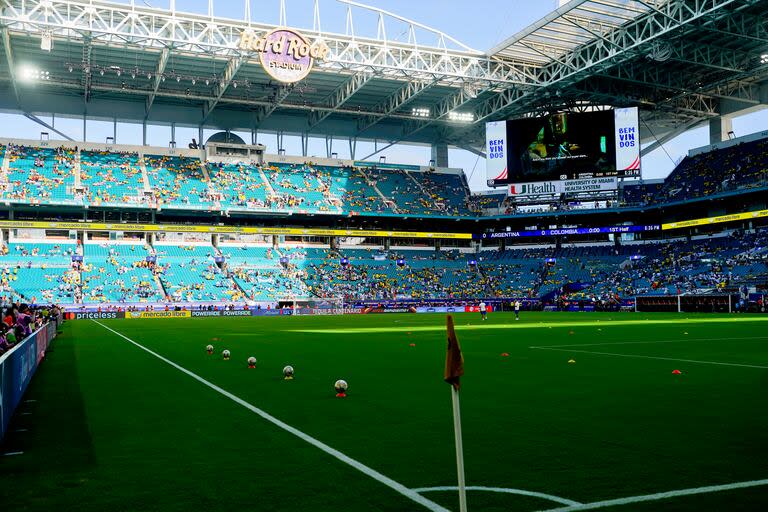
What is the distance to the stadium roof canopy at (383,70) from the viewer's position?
164 ft

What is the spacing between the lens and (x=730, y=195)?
7250cm

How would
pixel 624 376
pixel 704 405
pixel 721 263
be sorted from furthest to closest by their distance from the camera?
pixel 721 263
pixel 624 376
pixel 704 405

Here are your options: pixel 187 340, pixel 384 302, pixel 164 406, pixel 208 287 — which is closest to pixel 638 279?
pixel 384 302

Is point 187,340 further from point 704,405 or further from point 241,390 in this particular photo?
point 704,405

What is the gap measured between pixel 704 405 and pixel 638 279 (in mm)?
68468

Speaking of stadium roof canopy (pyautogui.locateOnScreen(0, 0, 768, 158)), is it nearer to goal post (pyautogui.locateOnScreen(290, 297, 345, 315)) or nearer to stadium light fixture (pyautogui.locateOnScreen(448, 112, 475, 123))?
stadium light fixture (pyautogui.locateOnScreen(448, 112, 475, 123))

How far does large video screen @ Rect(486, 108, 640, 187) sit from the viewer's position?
60781 mm

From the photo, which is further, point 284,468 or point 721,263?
point 721,263

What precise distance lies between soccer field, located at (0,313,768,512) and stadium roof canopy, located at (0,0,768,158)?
37.7 metres

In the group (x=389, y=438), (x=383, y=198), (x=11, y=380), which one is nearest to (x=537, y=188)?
(x=383, y=198)

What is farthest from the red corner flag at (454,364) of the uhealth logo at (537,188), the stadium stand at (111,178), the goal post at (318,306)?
the stadium stand at (111,178)

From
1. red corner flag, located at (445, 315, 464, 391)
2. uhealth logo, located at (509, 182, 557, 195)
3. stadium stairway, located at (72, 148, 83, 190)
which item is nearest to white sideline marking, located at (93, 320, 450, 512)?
red corner flag, located at (445, 315, 464, 391)

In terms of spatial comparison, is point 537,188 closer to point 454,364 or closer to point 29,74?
point 29,74

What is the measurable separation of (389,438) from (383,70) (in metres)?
53.9
